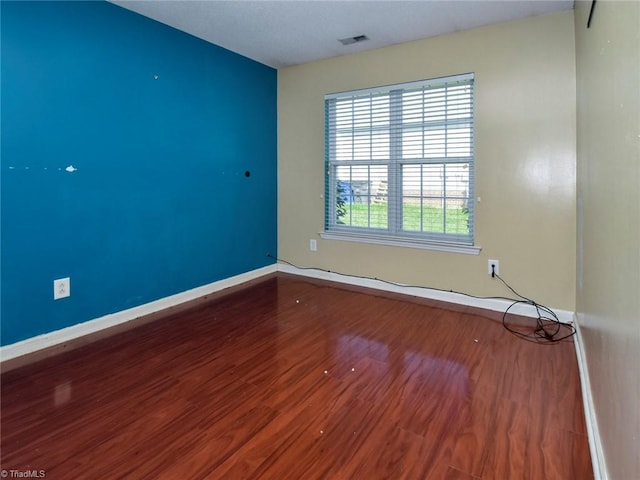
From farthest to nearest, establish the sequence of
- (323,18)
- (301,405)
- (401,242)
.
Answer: (401,242)
(323,18)
(301,405)

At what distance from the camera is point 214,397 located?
187cm

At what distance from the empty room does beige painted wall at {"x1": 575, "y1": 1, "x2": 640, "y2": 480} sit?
2 centimetres

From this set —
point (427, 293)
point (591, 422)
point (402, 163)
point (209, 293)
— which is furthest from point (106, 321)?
point (591, 422)

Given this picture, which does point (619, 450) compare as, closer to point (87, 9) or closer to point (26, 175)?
point (26, 175)

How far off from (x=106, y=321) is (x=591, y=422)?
2.95 m

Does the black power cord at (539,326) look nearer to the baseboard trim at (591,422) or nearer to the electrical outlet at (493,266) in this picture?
the electrical outlet at (493,266)

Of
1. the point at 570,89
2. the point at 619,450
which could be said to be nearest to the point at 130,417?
the point at 619,450

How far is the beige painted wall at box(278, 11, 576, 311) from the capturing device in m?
2.76

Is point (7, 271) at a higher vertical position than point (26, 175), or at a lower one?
lower

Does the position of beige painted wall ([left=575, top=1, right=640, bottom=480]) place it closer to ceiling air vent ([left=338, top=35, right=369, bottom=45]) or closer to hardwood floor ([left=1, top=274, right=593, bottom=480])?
hardwood floor ([left=1, top=274, right=593, bottom=480])

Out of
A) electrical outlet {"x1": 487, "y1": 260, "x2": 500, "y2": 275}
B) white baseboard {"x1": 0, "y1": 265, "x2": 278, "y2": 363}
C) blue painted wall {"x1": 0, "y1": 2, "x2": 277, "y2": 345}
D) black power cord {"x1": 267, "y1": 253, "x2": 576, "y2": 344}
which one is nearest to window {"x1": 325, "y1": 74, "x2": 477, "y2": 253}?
electrical outlet {"x1": 487, "y1": 260, "x2": 500, "y2": 275}

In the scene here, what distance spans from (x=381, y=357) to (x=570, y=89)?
2.32 meters

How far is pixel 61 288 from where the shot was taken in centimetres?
249

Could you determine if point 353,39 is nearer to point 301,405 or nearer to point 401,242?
point 401,242
